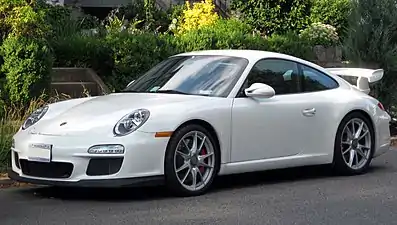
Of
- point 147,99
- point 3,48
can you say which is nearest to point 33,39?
point 3,48

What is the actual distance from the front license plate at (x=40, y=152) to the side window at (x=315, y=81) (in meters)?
3.06

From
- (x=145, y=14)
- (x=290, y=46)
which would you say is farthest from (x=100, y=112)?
(x=145, y=14)

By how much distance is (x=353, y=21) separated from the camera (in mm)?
13906

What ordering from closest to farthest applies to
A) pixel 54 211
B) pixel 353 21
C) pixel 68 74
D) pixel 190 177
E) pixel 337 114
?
pixel 54 211
pixel 190 177
pixel 337 114
pixel 68 74
pixel 353 21

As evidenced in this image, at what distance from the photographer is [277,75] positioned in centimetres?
887

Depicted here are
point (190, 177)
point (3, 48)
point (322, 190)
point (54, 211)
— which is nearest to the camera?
point (54, 211)

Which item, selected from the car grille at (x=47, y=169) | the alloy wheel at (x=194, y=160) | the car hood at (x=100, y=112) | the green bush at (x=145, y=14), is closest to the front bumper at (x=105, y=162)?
the car grille at (x=47, y=169)

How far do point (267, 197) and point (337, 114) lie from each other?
1632 millimetres

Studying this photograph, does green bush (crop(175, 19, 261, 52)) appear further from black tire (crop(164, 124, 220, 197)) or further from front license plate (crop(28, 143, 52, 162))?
front license plate (crop(28, 143, 52, 162))

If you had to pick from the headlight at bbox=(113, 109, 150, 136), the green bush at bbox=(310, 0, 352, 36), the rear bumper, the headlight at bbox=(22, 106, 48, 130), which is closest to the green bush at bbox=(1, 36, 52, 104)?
the headlight at bbox=(22, 106, 48, 130)

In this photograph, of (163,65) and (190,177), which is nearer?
(190,177)

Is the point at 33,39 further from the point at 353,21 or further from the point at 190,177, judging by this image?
the point at 353,21

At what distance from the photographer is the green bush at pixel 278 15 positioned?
17734mm

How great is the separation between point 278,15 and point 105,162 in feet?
36.3
